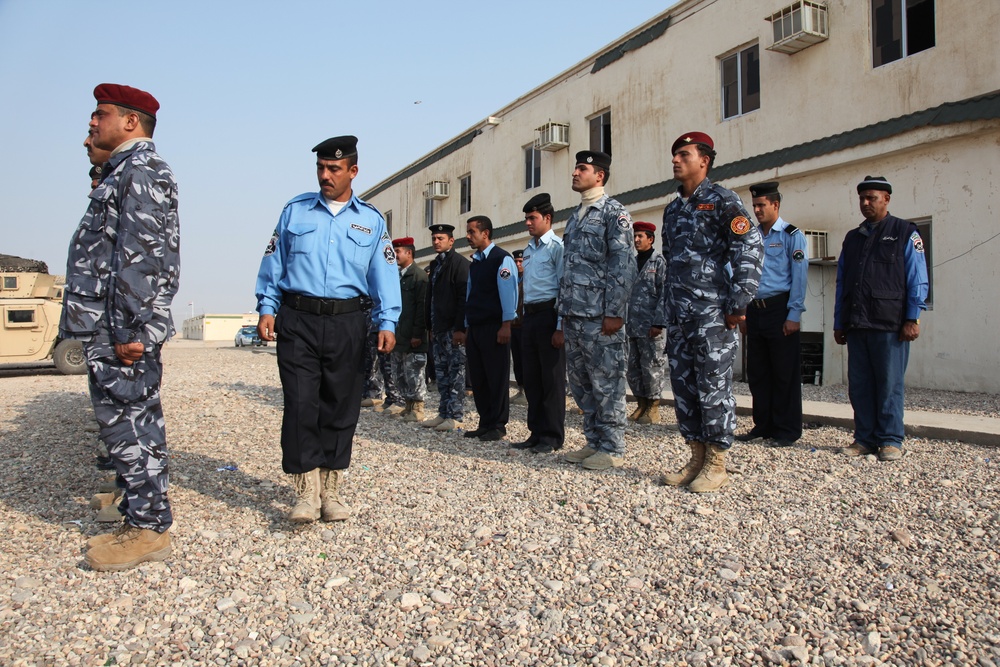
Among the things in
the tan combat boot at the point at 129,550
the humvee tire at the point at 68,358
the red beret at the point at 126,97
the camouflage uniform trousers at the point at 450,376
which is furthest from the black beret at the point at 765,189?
the humvee tire at the point at 68,358

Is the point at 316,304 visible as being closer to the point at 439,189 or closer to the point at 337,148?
the point at 337,148

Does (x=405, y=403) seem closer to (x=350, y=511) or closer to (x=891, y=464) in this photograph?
(x=350, y=511)

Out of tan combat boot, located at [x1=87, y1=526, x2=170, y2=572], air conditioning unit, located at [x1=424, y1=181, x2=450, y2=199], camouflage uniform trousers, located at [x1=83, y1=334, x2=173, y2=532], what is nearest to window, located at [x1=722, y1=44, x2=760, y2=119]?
camouflage uniform trousers, located at [x1=83, y1=334, x2=173, y2=532]

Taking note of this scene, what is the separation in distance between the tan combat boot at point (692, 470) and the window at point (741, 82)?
29.7 feet

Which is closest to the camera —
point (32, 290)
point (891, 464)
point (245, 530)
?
point (245, 530)

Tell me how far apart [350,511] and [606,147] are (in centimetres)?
1294

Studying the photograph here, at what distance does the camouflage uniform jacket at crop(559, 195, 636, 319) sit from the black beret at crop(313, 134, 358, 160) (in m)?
1.62

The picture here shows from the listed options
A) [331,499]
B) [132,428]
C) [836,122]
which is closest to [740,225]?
[331,499]

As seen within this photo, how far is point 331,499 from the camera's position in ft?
11.5

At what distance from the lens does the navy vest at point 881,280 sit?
469cm

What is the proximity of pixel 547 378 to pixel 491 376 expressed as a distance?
0.79m

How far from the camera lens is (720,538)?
10.2 ft

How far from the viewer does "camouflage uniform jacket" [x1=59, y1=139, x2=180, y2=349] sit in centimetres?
286

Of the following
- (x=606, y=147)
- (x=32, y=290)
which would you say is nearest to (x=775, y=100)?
(x=606, y=147)
